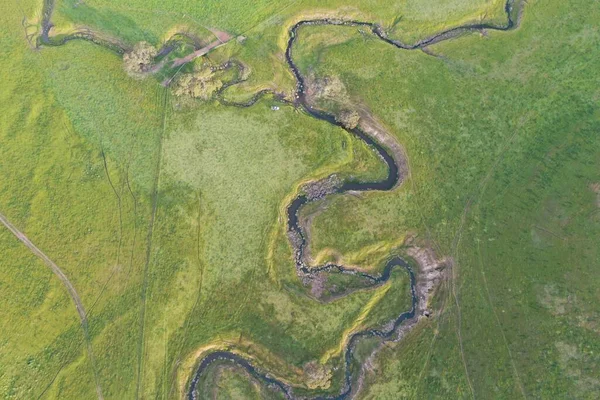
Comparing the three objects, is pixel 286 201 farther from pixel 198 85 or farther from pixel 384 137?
pixel 198 85

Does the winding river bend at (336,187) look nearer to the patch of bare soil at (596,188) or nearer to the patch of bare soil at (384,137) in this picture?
the patch of bare soil at (384,137)

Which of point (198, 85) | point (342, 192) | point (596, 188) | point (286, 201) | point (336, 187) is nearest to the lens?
point (596, 188)

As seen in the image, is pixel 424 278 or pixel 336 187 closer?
pixel 424 278

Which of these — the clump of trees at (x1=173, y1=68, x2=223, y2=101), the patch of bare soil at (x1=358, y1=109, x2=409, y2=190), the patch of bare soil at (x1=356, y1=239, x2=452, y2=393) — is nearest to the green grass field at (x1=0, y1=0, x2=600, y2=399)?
the patch of bare soil at (x1=356, y1=239, x2=452, y2=393)

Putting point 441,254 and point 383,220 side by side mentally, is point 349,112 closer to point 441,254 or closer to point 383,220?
point 383,220

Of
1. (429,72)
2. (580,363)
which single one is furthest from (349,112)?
(580,363)

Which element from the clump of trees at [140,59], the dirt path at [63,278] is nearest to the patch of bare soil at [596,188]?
the clump of trees at [140,59]

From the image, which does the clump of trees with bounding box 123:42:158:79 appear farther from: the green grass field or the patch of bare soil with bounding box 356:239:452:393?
the patch of bare soil with bounding box 356:239:452:393

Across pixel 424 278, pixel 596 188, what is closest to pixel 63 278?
pixel 424 278
